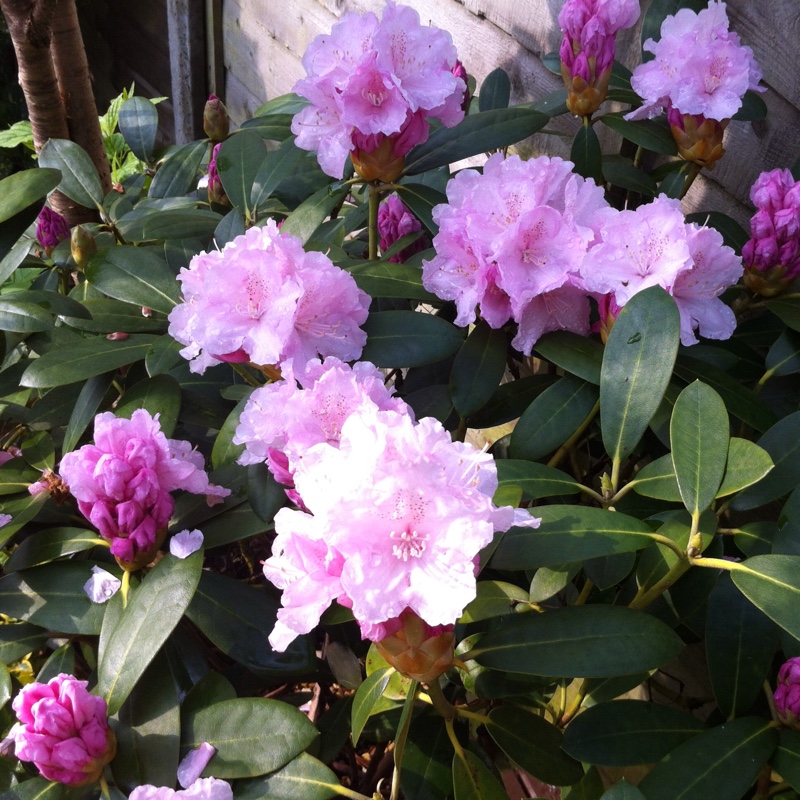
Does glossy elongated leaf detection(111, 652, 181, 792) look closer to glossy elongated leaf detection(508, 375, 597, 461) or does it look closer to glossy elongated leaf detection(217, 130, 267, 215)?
glossy elongated leaf detection(508, 375, 597, 461)

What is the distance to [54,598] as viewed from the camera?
93cm

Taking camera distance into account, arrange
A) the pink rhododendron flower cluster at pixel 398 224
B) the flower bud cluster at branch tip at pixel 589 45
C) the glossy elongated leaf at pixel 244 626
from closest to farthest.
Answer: the glossy elongated leaf at pixel 244 626
the flower bud cluster at branch tip at pixel 589 45
the pink rhododendron flower cluster at pixel 398 224

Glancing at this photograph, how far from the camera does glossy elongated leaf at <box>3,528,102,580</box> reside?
37.6 inches

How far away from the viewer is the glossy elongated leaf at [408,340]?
0.95 metres

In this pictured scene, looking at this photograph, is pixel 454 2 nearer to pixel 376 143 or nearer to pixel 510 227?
pixel 376 143

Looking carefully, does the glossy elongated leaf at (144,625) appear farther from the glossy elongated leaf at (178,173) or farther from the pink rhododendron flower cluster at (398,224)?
the glossy elongated leaf at (178,173)

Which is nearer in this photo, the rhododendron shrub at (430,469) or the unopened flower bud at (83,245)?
the rhododendron shrub at (430,469)

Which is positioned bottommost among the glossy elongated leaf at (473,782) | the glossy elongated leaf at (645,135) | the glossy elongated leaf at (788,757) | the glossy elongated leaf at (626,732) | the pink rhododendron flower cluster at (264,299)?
the glossy elongated leaf at (473,782)

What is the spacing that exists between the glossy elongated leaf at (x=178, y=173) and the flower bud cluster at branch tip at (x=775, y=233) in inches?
42.7

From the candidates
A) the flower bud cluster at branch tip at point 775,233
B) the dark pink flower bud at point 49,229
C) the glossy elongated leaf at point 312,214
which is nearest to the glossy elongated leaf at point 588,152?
the flower bud cluster at branch tip at point 775,233

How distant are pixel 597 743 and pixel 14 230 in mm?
969

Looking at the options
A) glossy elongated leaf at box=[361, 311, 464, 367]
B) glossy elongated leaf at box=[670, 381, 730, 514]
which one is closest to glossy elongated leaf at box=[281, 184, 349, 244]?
glossy elongated leaf at box=[361, 311, 464, 367]

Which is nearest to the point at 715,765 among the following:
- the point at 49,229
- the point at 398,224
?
the point at 398,224

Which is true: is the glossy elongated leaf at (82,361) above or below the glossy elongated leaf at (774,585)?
below
